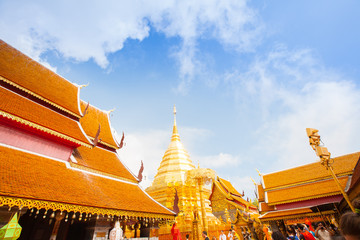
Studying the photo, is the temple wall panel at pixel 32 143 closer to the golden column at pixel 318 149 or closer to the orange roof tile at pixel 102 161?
the orange roof tile at pixel 102 161

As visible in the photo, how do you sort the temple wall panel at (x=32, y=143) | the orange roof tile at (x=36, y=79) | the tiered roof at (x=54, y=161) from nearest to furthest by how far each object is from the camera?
the tiered roof at (x=54, y=161) → the temple wall panel at (x=32, y=143) → the orange roof tile at (x=36, y=79)

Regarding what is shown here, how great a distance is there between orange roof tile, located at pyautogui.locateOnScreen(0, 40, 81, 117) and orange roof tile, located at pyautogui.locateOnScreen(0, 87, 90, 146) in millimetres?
579

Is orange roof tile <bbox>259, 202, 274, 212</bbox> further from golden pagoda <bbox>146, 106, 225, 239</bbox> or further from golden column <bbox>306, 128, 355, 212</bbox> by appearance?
golden column <bbox>306, 128, 355, 212</bbox>

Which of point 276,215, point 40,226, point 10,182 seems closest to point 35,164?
point 10,182

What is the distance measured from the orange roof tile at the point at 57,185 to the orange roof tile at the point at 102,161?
2.09 ft

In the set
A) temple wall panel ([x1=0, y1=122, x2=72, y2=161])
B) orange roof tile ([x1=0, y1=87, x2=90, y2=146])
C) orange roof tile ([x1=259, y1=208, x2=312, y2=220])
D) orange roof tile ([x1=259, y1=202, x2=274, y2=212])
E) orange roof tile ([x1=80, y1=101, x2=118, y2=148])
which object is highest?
orange roof tile ([x1=80, y1=101, x2=118, y2=148])

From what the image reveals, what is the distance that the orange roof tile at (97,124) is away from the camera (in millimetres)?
9984

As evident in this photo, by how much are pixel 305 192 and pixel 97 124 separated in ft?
46.9

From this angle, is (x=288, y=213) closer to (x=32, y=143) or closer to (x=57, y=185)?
(x=57, y=185)

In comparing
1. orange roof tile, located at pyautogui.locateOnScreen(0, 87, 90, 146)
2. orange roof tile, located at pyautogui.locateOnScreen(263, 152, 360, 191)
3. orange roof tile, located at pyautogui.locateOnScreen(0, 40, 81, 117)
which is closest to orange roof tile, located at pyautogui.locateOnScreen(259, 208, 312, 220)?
orange roof tile, located at pyautogui.locateOnScreen(263, 152, 360, 191)

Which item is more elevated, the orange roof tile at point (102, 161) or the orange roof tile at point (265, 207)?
the orange roof tile at point (102, 161)

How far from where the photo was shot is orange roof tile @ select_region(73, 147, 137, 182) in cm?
760

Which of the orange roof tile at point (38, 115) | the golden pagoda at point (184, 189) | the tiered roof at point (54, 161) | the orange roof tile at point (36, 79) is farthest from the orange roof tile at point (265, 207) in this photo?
the orange roof tile at point (36, 79)

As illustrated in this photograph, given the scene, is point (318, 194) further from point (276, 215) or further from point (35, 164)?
point (35, 164)
